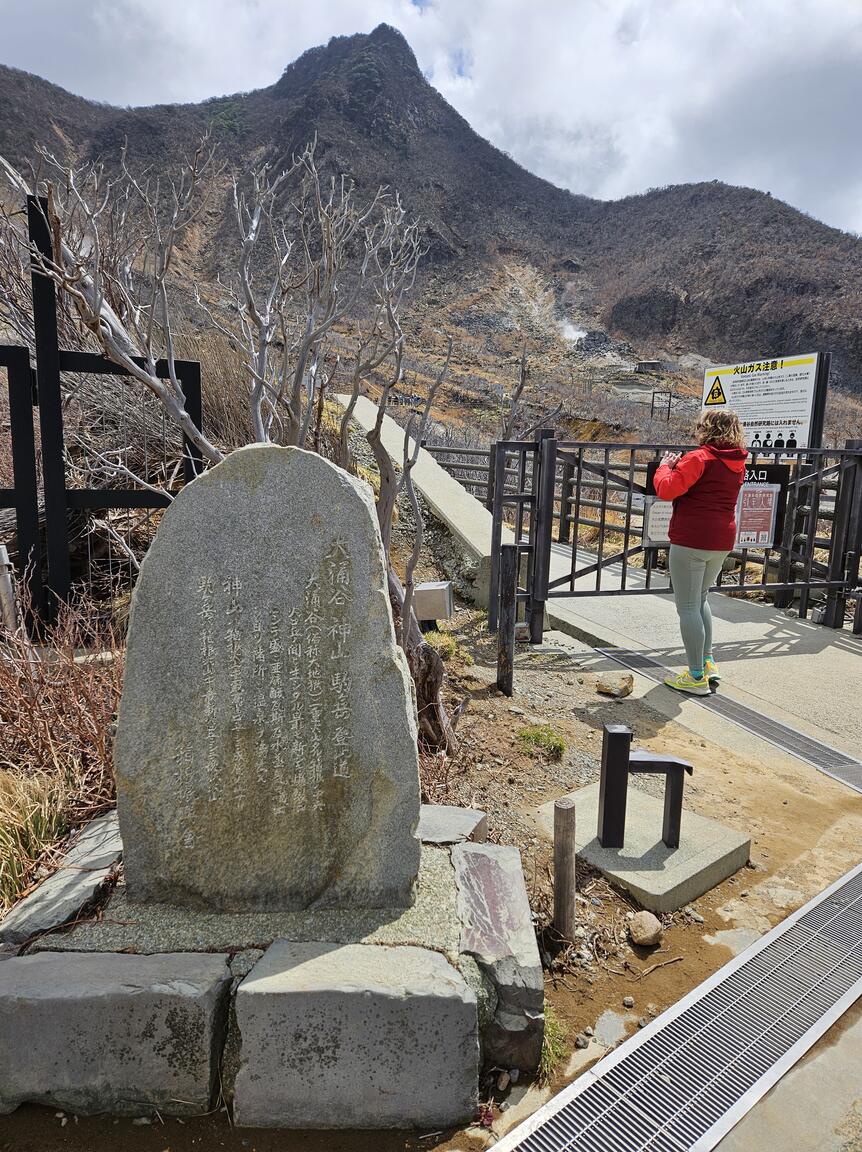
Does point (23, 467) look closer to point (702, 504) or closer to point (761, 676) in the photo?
point (702, 504)

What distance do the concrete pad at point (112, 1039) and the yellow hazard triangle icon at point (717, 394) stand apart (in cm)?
792

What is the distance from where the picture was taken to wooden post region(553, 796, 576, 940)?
89.8 inches

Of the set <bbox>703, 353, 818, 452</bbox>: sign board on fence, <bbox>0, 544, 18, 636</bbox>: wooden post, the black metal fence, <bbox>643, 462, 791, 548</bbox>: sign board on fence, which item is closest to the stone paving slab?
<bbox>0, 544, 18, 636</bbox>: wooden post

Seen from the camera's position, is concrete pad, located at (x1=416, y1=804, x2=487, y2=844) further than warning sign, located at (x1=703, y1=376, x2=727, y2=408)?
No

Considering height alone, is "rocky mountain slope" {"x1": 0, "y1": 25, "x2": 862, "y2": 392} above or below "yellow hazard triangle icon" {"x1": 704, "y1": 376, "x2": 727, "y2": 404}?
above

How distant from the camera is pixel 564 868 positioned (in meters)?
2.31

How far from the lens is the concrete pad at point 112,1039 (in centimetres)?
174

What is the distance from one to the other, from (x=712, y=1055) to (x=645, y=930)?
0.48 m

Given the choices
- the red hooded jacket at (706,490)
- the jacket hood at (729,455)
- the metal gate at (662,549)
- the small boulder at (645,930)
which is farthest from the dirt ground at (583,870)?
the jacket hood at (729,455)

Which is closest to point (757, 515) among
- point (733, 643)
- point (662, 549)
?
point (662, 549)

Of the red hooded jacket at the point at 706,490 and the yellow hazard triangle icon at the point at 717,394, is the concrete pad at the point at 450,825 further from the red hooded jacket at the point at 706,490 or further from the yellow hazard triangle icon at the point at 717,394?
the yellow hazard triangle icon at the point at 717,394

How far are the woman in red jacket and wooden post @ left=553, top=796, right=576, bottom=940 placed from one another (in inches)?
102

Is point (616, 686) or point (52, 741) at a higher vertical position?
point (52, 741)

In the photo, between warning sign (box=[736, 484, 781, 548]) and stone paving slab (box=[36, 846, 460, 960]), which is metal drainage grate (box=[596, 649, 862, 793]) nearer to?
warning sign (box=[736, 484, 781, 548])
